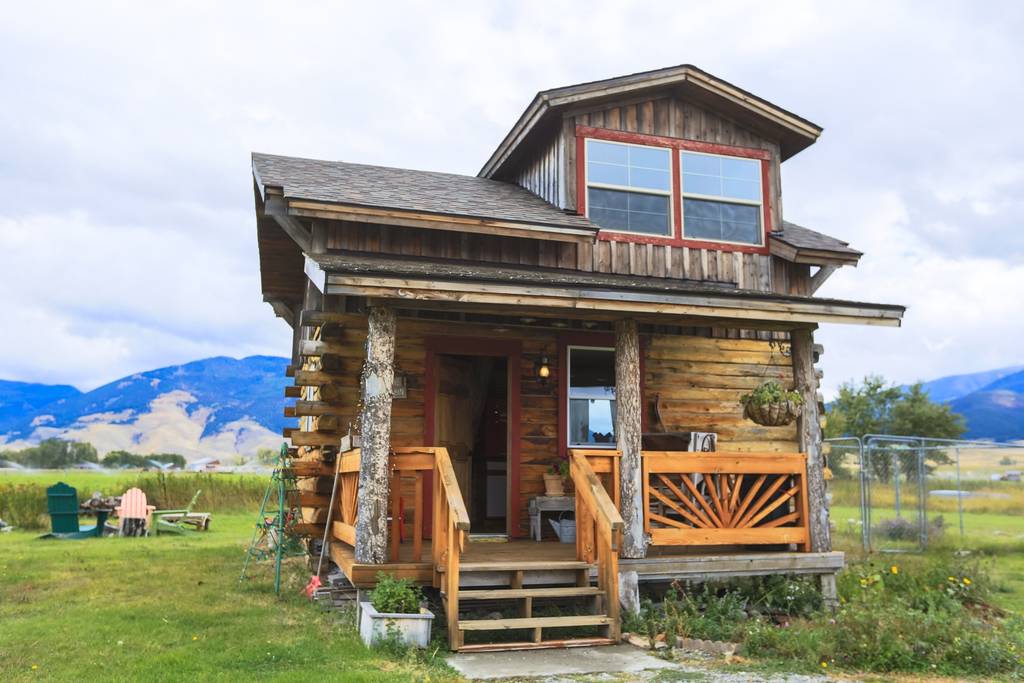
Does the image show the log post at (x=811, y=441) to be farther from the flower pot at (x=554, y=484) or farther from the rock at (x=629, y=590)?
the flower pot at (x=554, y=484)

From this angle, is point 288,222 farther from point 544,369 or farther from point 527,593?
point 527,593

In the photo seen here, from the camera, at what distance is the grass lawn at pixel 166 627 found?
6590 millimetres

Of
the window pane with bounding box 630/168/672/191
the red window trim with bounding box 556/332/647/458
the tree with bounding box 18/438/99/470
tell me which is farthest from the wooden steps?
the tree with bounding box 18/438/99/470

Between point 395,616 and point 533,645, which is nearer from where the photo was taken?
point 395,616

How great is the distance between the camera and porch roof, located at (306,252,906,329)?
7.99 metres

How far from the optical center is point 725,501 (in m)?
9.45

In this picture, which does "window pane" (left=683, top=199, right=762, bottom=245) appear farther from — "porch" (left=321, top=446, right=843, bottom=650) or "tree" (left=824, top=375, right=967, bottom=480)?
"tree" (left=824, top=375, right=967, bottom=480)

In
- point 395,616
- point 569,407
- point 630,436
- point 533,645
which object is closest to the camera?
point 395,616

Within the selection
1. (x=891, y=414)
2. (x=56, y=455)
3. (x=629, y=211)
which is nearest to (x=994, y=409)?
(x=891, y=414)

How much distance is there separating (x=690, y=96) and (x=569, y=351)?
13.8 feet

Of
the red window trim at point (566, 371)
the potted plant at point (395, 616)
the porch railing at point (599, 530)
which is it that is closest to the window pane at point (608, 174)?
the red window trim at point (566, 371)

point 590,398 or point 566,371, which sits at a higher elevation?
point 566,371

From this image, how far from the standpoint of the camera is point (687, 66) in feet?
39.3

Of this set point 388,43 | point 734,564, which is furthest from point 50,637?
point 388,43
